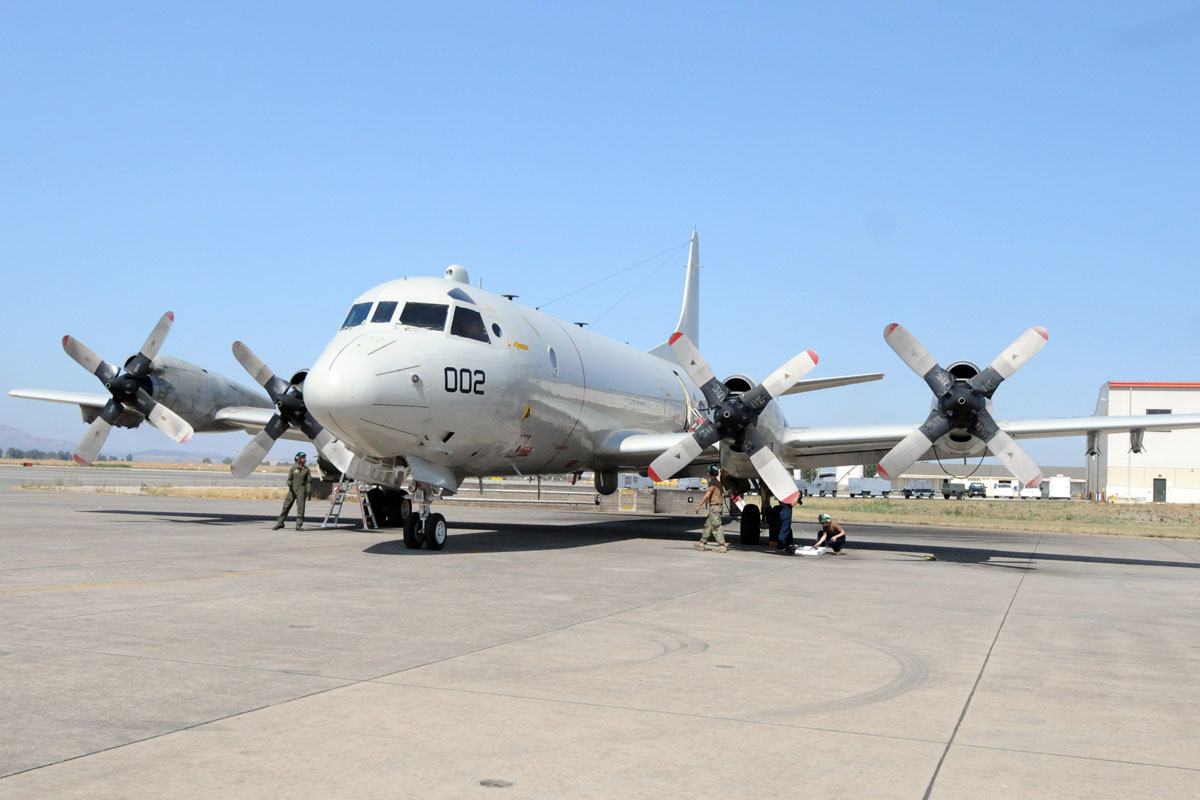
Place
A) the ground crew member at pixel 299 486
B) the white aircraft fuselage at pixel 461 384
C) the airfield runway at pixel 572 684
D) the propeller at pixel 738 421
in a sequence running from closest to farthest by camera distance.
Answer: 1. the airfield runway at pixel 572 684
2. the white aircraft fuselage at pixel 461 384
3. the propeller at pixel 738 421
4. the ground crew member at pixel 299 486

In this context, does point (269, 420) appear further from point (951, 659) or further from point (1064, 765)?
point (1064, 765)

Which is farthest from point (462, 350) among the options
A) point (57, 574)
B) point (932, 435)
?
point (932, 435)

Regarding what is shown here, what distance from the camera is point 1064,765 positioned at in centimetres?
485

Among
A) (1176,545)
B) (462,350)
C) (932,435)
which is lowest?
(1176,545)

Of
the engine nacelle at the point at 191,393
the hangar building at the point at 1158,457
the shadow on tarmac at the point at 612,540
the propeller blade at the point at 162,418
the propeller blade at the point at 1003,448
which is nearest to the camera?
the propeller blade at the point at 1003,448

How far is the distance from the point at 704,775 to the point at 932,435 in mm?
14243

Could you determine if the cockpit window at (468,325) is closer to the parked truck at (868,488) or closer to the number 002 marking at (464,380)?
the number 002 marking at (464,380)

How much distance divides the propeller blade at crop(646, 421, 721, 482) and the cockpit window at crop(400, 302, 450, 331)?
5.36 metres

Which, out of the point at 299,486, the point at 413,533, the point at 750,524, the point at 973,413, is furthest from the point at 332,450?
the point at 973,413

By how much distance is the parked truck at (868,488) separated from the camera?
94.5m

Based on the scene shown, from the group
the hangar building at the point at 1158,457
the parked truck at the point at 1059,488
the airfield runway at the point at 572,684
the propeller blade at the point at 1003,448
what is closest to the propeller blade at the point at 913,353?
the propeller blade at the point at 1003,448

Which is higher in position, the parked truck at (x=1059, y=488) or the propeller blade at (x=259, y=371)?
the propeller blade at (x=259, y=371)

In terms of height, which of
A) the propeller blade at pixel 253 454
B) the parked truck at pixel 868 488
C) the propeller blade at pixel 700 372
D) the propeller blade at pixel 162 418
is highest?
the propeller blade at pixel 700 372

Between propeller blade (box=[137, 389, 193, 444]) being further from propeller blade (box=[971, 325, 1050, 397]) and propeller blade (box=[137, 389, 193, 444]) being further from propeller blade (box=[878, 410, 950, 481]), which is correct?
propeller blade (box=[971, 325, 1050, 397])
